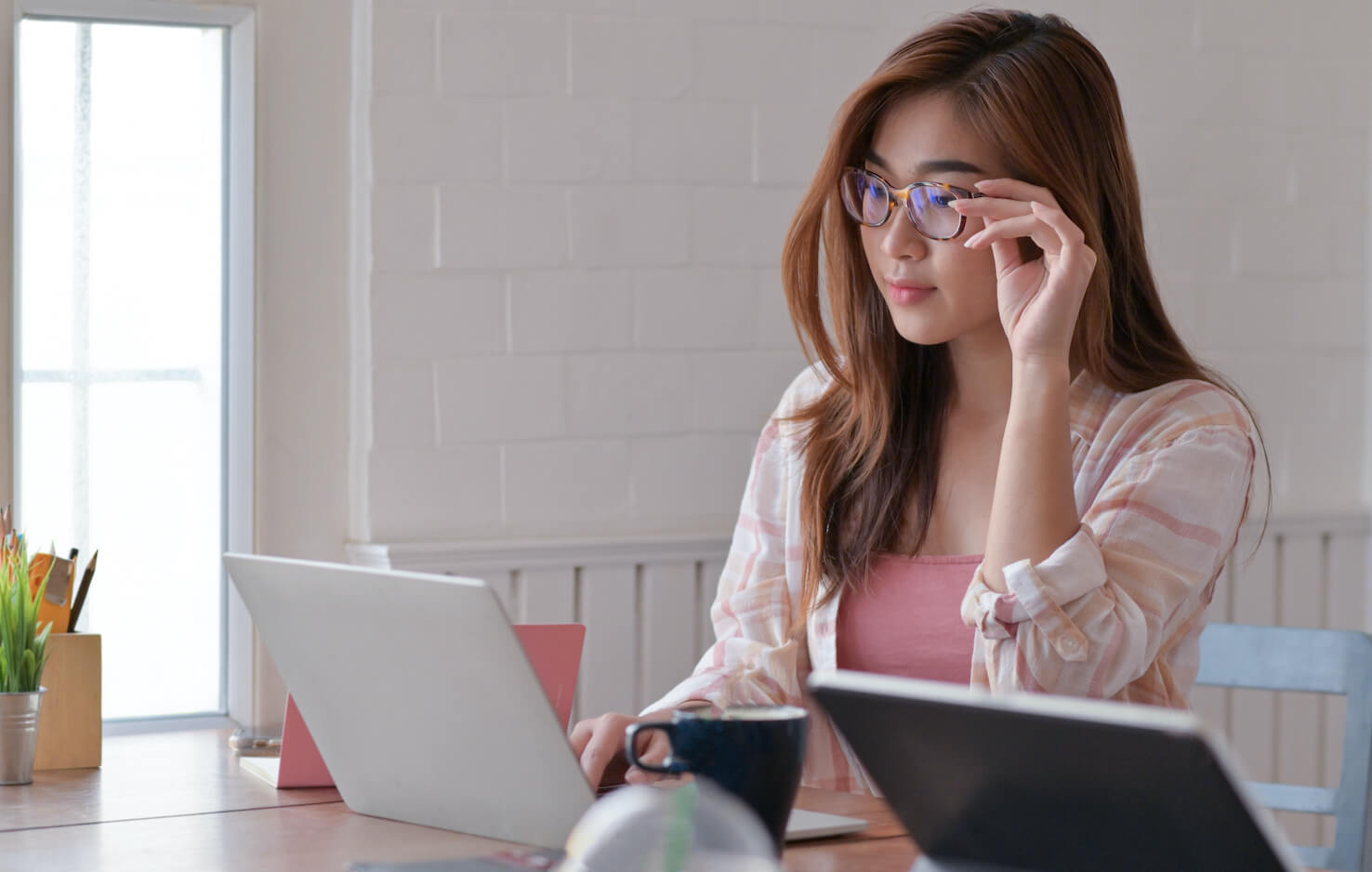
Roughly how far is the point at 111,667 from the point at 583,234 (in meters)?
0.95

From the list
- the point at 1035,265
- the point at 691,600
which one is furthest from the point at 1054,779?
the point at 691,600

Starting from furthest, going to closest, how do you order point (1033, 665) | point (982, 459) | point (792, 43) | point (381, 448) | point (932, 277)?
1. point (792, 43)
2. point (381, 448)
3. point (982, 459)
4. point (932, 277)
5. point (1033, 665)

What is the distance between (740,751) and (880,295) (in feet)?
3.13

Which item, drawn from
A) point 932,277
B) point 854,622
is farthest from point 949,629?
point 932,277

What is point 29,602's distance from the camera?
1.43m

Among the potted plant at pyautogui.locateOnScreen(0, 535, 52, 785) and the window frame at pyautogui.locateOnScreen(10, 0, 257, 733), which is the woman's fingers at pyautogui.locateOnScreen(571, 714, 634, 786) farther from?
the window frame at pyautogui.locateOnScreen(10, 0, 257, 733)

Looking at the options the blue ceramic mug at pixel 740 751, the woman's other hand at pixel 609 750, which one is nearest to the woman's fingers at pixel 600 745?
the woman's other hand at pixel 609 750

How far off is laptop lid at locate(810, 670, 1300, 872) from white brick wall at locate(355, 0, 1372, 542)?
155 centimetres

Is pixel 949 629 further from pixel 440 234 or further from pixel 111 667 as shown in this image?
pixel 111 667

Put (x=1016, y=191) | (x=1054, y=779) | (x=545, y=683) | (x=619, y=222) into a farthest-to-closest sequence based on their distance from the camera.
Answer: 1. (x=619, y=222)
2. (x=1016, y=191)
3. (x=545, y=683)
4. (x=1054, y=779)

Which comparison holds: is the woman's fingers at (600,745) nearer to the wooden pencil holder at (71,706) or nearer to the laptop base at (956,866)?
the laptop base at (956,866)

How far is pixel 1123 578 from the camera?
57.7 inches

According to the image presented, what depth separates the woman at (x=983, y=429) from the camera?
1456 millimetres

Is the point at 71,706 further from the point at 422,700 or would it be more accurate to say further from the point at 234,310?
the point at 234,310
